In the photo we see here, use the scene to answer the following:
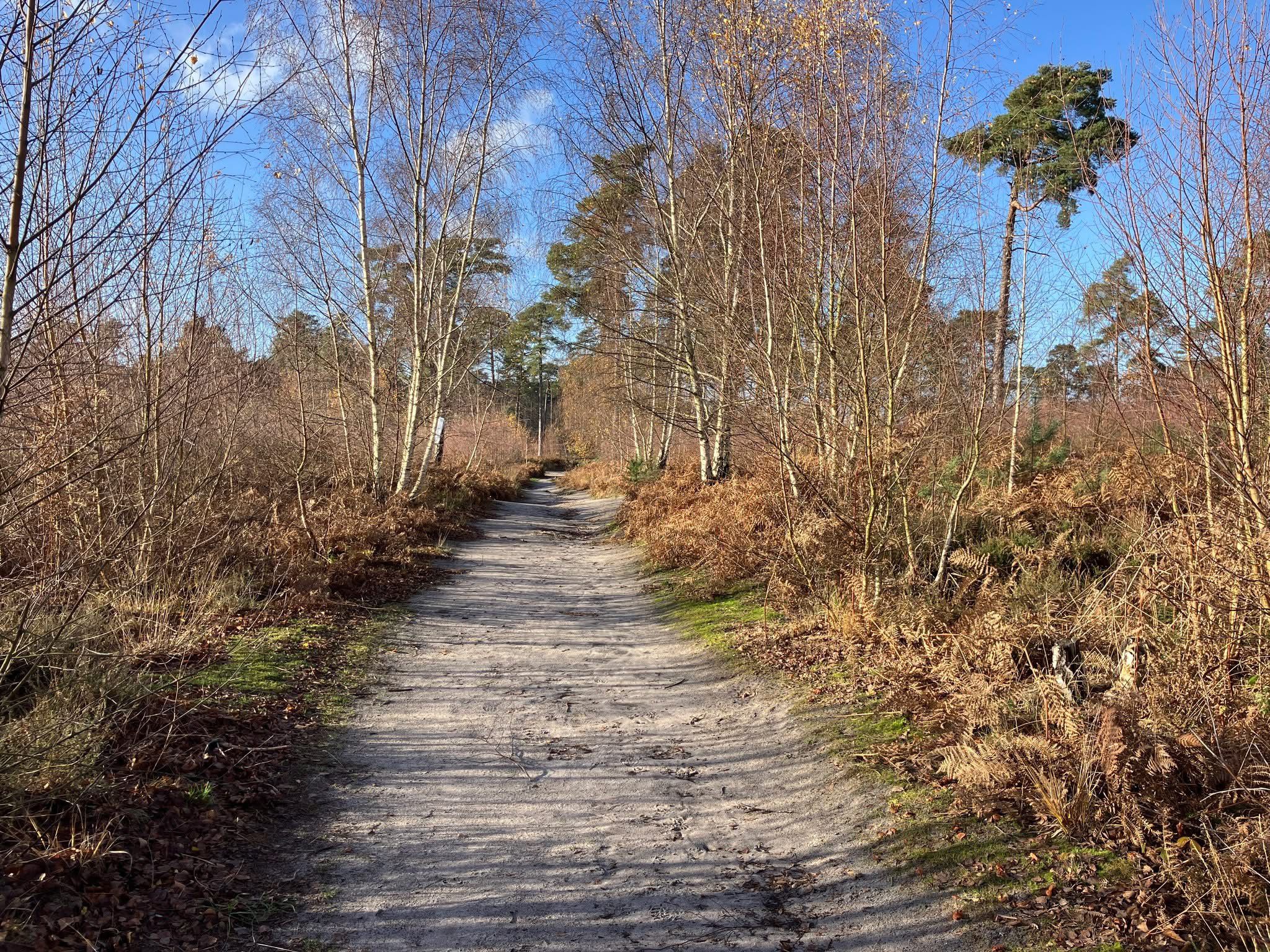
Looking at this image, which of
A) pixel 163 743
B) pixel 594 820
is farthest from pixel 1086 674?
pixel 163 743

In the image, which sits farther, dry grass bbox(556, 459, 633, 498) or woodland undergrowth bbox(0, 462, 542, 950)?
dry grass bbox(556, 459, 633, 498)

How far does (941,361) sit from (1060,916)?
5457 millimetres

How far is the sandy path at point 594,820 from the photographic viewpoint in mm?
3229

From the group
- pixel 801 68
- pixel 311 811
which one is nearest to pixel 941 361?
pixel 801 68

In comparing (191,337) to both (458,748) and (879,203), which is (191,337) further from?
(879,203)

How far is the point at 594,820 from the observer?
4191 millimetres

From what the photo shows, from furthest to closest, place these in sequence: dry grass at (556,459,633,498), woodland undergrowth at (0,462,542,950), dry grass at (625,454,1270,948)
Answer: dry grass at (556,459,633,498)
dry grass at (625,454,1270,948)
woodland undergrowth at (0,462,542,950)

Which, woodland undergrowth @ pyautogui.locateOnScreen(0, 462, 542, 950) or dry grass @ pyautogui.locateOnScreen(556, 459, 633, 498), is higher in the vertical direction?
dry grass @ pyautogui.locateOnScreen(556, 459, 633, 498)

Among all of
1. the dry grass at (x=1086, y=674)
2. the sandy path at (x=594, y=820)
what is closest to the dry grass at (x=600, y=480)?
the dry grass at (x=1086, y=674)

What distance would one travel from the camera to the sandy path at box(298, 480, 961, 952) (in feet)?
10.6

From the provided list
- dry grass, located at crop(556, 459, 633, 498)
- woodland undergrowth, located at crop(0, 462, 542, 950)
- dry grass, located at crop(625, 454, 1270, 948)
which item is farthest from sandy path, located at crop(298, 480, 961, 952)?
dry grass, located at crop(556, 459, 633, 498)

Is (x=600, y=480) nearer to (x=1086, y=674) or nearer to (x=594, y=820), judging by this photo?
(x=1086, y=674)

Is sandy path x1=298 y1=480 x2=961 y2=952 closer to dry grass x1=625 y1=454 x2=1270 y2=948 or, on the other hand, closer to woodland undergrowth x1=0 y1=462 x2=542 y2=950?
woodland undergrowth x1=0 y1=462 x2=542 y2=950

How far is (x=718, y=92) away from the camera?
34.4ft
